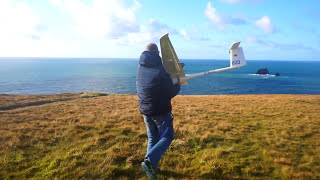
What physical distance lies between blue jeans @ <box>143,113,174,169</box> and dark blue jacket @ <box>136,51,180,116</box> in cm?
20

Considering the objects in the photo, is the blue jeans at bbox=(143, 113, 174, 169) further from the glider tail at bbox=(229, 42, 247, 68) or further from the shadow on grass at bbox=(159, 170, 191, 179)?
the glider tail at bbox=(229, 42, 247, 68)

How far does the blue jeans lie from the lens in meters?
4.49

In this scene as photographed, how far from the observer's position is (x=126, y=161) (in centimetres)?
555

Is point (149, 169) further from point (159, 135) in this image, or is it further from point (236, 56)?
point (236, 56)

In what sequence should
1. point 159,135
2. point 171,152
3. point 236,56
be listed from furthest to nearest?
point 236,56 → point 171,152 → point 159,135

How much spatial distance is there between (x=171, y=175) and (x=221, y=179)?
120 centimetres

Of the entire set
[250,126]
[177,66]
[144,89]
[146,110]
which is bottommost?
[250,126]

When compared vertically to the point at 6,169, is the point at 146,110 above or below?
above

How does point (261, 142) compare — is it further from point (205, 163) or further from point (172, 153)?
point (172, 153)

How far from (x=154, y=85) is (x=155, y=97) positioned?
11.1 inches

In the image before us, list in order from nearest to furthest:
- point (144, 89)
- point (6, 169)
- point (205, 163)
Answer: point (144, 89) < point (6, 169) < point (205, 163)

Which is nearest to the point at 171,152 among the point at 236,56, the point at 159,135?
the point at 159,135

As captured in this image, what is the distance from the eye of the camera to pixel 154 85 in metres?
4.37

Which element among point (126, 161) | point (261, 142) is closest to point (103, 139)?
point (126, 161)
